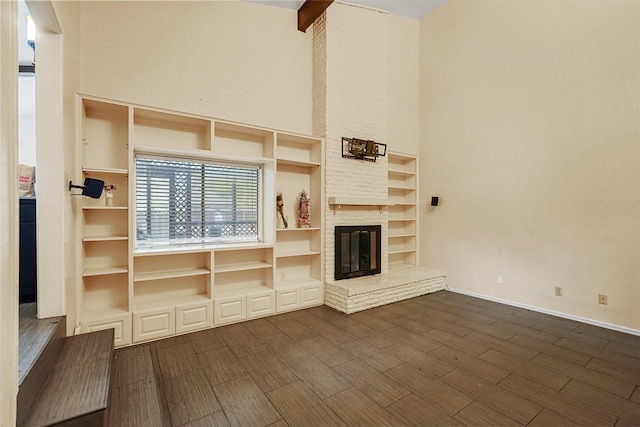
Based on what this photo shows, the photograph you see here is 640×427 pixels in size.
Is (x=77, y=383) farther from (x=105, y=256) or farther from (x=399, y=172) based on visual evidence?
(x=399, y=172)

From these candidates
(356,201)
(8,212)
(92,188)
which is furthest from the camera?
(356,201)

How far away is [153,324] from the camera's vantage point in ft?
10.3

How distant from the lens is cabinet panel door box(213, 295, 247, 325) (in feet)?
11.6

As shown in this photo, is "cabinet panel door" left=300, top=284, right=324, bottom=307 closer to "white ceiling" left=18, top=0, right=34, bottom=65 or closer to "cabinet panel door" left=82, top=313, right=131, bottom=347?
"cabinet panel door" left=82, top=313, right=131, bottom=347

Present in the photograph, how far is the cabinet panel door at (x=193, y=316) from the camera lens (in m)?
3.29

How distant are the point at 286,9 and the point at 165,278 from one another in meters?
4.22

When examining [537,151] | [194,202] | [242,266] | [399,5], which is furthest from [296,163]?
[399,5]

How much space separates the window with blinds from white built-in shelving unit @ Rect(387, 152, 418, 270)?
2771mm

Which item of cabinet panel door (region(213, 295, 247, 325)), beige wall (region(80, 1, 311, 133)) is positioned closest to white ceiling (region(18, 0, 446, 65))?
beige wall (region(80, 1, 311, 133))

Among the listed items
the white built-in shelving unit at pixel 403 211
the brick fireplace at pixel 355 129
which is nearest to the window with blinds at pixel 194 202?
the brick fireplace at pixel 355 129

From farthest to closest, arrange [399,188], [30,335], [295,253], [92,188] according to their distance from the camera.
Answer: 1. [399,188]
2. [295,253]
3. [92,188]
4. [30,335]

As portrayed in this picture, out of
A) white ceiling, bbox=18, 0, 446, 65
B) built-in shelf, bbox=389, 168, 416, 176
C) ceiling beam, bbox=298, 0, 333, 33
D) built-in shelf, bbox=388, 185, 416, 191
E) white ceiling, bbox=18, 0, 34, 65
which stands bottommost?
built-in shelf, bbox=388, 185, 416, 191

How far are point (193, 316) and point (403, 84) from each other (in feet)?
17.6

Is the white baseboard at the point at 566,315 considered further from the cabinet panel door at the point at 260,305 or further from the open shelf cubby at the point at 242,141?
the open shelf cubby at the point at 242,141
